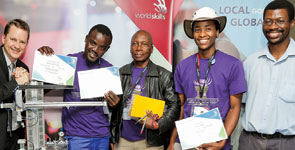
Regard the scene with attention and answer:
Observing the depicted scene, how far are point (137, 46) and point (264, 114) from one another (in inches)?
59.5

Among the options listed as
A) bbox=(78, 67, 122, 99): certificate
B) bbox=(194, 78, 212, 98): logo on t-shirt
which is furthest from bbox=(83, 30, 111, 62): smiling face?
bbox=(194, 78, 212, 98): logo on t-shirt

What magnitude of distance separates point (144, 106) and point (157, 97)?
12.3 inches

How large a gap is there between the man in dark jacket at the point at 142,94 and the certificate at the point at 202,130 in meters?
0.36

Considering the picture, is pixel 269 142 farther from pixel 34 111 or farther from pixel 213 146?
pixel 34 111

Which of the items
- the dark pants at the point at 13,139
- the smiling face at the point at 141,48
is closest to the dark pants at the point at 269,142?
the smiling face at the point at 141,48

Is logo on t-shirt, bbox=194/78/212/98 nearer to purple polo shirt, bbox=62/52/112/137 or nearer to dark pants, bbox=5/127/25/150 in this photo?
purple polo shirt, bbox=62/52/112/137

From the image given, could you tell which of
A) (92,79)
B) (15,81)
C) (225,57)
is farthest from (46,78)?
(225,57)

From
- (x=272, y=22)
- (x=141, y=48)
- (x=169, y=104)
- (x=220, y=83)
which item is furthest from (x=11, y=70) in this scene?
(x=272, y=22)

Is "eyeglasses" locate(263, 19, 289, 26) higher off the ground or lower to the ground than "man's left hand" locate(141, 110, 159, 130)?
higher

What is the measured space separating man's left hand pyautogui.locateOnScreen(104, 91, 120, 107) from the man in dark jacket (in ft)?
0.36

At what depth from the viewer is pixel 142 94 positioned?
8.89ft

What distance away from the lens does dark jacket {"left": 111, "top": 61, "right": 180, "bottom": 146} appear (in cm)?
259

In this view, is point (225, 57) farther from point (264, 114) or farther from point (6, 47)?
point (6, 47)

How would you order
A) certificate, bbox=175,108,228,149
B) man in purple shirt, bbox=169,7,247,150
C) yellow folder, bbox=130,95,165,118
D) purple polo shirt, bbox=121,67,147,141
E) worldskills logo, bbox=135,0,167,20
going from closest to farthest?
certificate, bbox=175,108,228,149, man in purple shirt, bbox=169,7,247,150, yellow folder, bbox=130,95,165,118, purple polo shirt, bbox=121,67,147,141, worldskills logo, bbox=135,0,167,20
